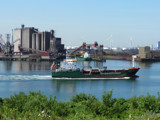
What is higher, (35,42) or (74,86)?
A: (35,42)

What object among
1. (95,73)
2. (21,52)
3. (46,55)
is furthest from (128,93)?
(21,52)

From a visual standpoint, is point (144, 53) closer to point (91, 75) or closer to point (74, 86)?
point (91, 75)

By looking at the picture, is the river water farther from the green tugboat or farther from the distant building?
the distant building

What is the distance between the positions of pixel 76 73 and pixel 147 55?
188 feet

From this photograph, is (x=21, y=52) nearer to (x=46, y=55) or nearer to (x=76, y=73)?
(x=46, y=55)

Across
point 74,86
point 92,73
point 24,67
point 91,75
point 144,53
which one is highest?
point 144,53

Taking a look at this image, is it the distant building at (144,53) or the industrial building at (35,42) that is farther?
the industrial building at (35,42)

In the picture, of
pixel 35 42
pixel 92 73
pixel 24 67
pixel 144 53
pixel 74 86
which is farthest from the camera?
pixel 35 42

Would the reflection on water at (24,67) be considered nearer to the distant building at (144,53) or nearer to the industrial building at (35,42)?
the industrial building at (35,42)

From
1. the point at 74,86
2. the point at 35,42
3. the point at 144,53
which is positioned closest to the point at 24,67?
the point at 74,86

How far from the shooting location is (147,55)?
84062 millimetres

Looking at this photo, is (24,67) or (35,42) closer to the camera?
(24,67)

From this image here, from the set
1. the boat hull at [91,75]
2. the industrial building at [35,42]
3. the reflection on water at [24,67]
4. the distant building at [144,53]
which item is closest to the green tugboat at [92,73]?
the boat hull at [91,75]

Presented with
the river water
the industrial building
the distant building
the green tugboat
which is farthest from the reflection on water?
the distant building
